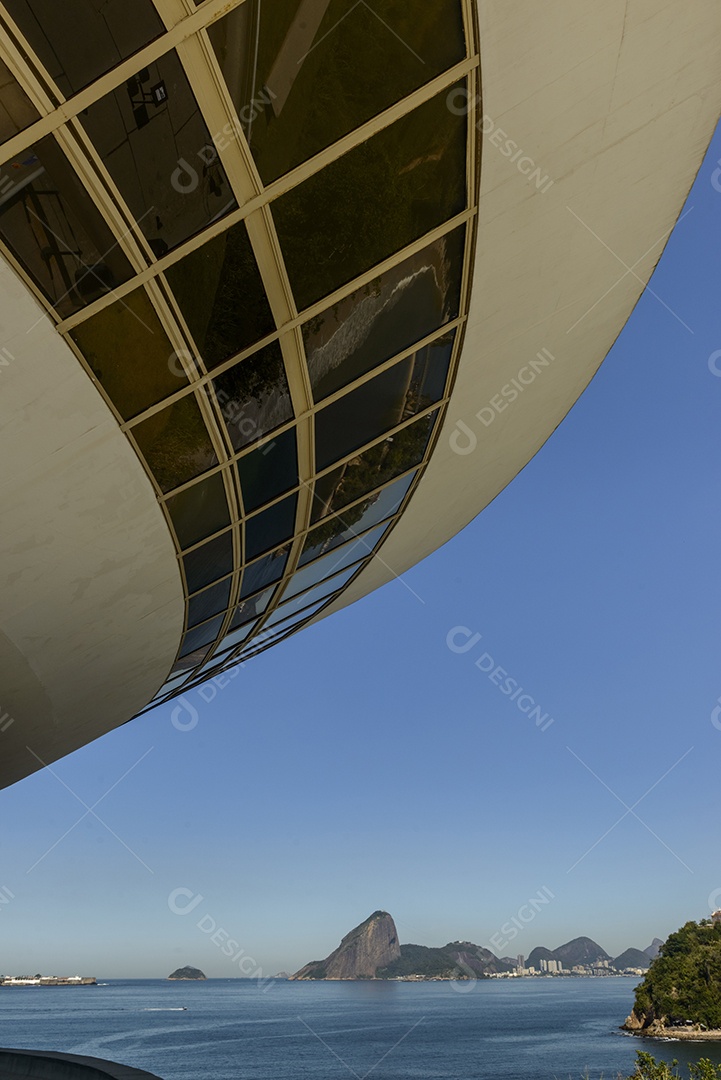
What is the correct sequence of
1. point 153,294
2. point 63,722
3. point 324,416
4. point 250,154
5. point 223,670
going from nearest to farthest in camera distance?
point 250,154, point 153,294, point 324,416, point 63,722, point 223,670

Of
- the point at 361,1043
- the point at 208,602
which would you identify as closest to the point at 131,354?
the point at 208,602

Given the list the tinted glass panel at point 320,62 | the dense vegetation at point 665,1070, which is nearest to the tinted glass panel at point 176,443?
the tinted glass panel at point 320,62

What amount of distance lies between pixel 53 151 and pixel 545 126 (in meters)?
3.04

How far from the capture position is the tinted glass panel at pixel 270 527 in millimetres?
7285

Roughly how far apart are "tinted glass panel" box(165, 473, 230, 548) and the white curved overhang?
0.15 meters

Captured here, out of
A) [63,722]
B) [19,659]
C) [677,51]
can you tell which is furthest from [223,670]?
[677,51]

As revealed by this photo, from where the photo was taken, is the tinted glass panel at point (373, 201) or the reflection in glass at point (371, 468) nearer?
the tinted glass panel at point (373, 201)

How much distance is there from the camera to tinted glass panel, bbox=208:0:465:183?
157 inches

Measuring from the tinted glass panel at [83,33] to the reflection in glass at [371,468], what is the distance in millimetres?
3986

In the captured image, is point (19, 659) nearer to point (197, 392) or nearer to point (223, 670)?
point (197, 392)

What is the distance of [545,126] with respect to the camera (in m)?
4.98

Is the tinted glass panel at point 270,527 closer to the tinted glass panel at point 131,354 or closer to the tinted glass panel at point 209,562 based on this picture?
the tinted glass panel at point 209,562

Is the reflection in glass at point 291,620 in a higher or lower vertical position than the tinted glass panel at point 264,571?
higher

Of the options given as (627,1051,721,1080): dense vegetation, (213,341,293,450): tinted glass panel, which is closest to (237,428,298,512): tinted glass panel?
(213,341,293,450): tinted glass panel
